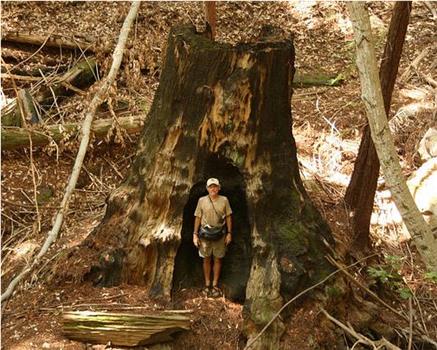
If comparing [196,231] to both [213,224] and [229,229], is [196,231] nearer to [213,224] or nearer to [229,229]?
[213,224]

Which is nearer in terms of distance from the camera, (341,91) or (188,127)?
(188,127)

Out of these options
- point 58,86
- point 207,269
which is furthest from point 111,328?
point 58,86

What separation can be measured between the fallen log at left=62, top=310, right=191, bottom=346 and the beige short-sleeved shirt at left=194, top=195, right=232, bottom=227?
105 centimetres

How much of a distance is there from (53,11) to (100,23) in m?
1.22

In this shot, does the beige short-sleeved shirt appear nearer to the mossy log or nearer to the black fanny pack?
the black fanny pack

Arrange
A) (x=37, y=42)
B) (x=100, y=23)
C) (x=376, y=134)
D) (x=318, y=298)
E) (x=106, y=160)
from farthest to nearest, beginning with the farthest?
(x=100, y=23) → (x=37, y=42) → (x=106, y=160) → (x=318, y=298) → (x=376, y=134)

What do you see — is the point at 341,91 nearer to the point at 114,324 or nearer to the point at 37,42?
the point at 37,42

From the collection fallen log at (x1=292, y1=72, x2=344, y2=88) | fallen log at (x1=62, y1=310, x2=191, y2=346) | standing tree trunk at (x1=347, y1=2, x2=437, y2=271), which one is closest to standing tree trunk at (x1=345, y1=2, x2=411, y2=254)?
standing tree trunk at (x1=347, y1=2, x2=437, y2=271)

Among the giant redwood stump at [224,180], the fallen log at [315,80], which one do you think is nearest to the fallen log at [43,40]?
the fallen log at [315,80]

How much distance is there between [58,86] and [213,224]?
6424 millimetres

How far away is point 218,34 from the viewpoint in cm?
1344

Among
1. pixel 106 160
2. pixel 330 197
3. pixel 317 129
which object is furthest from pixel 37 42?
pixel 330 197

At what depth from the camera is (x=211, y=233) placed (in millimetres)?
5488

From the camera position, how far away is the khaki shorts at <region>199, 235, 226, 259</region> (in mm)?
5590
